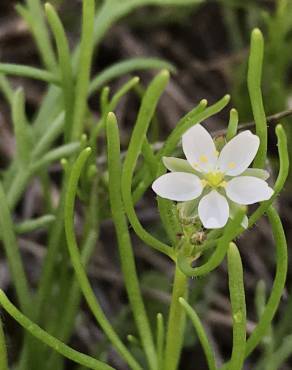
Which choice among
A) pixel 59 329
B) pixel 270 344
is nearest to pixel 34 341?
pixel 59 329

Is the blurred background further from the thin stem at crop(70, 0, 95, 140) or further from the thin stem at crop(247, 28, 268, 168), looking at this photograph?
the thin stem at crop(247, 28, 268, 168)

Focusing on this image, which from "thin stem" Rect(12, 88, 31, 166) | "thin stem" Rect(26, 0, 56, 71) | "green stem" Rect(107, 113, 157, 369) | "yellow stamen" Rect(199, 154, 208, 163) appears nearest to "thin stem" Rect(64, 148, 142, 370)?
"green stem" Rect(107, 113, 157, 369)

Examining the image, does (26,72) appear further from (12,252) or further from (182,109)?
(182,109)

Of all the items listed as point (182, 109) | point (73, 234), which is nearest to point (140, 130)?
point (73, 234)

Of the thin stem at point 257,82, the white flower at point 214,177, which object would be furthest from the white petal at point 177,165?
the thin stem at point 257,82

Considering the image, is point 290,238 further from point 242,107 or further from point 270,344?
→ point 270,344

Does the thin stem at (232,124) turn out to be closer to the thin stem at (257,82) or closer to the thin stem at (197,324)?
the thin stem at (257,82)
